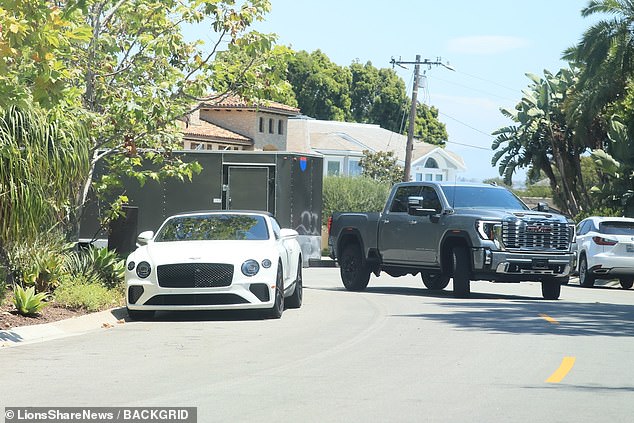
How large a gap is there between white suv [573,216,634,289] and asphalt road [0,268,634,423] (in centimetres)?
1078

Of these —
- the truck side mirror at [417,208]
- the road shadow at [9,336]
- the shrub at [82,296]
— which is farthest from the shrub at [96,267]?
the truck side mirror at [417,208]

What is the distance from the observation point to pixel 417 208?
22.9 m

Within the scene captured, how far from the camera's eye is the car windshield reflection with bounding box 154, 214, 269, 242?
18.4 meters

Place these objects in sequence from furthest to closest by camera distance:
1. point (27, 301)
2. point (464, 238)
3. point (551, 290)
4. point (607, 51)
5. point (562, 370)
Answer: point (607, 51), point (551, 290), point (464, 238), point (27, 301), point (562, 370)

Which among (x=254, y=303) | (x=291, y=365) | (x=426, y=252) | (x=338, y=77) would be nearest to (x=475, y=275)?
(x=426, y=252)

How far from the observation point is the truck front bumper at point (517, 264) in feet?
71.0

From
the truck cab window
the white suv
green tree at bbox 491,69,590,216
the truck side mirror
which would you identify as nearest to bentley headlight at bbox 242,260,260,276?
the truck side mirror

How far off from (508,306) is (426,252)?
2507 millimetres

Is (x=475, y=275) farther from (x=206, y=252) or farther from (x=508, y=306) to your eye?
(x=206, y=252)

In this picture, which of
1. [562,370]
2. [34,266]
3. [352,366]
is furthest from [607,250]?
[352,366]

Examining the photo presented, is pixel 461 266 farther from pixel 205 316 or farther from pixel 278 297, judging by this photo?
pixel 205 316

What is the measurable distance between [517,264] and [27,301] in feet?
30.2

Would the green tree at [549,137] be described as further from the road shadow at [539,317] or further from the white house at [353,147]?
the road shadow at [539,317]

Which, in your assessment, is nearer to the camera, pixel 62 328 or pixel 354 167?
pixel 62 328
